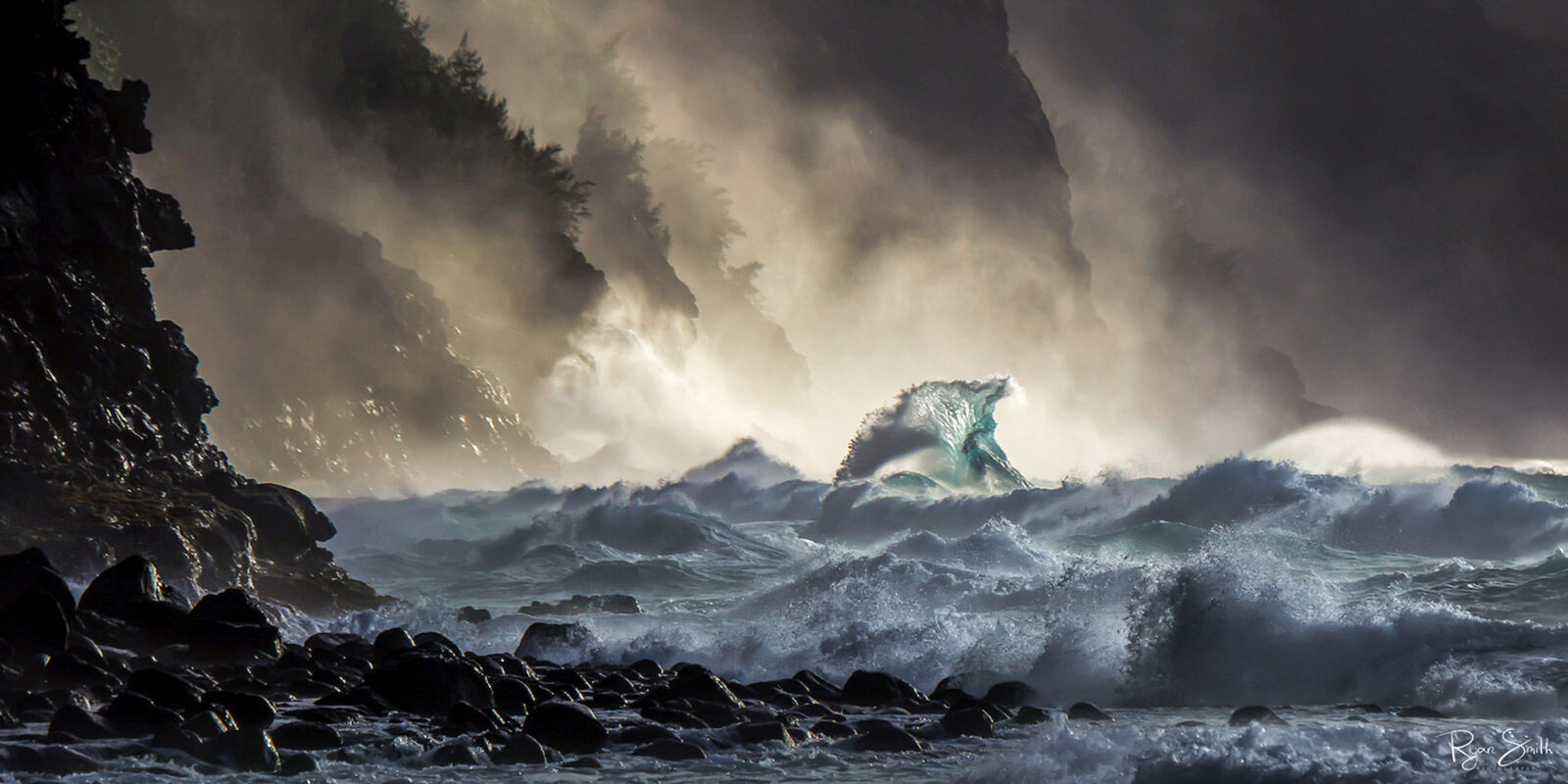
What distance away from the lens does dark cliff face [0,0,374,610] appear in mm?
13047

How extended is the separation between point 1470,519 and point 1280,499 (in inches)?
148

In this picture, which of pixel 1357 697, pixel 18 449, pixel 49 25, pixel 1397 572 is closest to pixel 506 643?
pixel 18 449

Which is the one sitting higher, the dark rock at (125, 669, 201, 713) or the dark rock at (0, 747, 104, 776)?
the dark rock at (125, 669, 201, 713)

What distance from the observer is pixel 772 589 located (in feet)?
55.9

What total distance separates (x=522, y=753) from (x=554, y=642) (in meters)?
6.81

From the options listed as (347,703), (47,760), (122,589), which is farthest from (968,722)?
(122,589)

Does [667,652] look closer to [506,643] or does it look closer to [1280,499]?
[506,643]

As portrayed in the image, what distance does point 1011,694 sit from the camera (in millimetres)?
9047

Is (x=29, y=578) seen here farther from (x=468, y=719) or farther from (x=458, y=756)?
(x=458, y=756)

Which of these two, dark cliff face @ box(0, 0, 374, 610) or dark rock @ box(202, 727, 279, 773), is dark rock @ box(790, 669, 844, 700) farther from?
dark cliff face @ box(0, 0, 374, 610)

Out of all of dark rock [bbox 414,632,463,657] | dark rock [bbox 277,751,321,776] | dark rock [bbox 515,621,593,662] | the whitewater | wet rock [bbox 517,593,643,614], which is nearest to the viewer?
dark rock [bbox 277,751,321,776]
